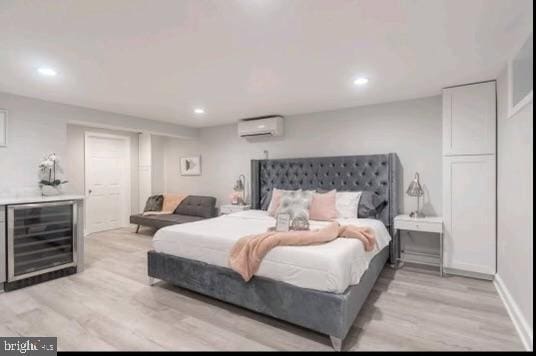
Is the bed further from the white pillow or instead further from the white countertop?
the white countertop

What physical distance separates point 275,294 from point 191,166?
4632 mm

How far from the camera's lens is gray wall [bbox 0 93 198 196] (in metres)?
3.36

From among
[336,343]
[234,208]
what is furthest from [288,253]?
[234,208]

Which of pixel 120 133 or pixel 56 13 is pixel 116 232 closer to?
pixel 120 133

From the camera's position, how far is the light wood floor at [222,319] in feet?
6.75

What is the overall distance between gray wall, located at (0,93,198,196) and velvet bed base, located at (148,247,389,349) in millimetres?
2016

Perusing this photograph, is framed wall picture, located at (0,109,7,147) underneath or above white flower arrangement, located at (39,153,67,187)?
above

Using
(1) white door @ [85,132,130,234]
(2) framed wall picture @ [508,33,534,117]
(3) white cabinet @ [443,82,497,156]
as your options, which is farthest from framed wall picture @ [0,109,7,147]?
(3) white cabinet @ [443,82,497,156]

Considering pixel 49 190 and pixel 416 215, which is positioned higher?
pixel 49 190

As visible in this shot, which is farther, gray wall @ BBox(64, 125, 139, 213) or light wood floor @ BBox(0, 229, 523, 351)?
gray wall @ BBox(64, 125, 139, 213)

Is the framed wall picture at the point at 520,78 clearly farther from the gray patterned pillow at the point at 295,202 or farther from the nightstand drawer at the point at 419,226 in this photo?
the gray patterned pillow at the point at 295,202

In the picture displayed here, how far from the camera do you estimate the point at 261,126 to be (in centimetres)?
493

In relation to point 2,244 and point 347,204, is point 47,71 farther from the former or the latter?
point 347,204

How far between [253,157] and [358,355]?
393 centimetres
